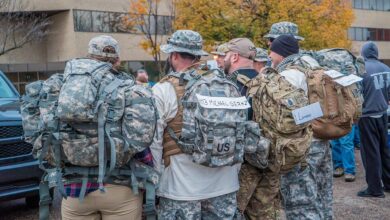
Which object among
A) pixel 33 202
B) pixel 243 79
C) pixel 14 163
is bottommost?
pixel 33 202

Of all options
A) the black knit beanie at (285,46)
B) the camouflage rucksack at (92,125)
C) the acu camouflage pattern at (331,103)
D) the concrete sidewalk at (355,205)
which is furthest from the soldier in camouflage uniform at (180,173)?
the concrete sidewalk at (355,205)

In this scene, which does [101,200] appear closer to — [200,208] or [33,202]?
[200,208]

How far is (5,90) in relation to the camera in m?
6.82

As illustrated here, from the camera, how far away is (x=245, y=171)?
3695 millimetres

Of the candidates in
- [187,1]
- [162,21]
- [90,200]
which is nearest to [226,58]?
[90,200]

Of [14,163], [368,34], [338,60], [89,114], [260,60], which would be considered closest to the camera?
[89,114]

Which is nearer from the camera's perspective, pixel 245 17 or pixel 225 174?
pixel 225 174

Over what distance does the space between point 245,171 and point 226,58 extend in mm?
913

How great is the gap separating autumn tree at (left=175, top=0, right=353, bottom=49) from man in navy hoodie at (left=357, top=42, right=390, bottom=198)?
1262cm

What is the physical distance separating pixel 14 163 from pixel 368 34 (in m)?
45.3

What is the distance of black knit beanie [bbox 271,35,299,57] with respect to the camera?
13.5 feet

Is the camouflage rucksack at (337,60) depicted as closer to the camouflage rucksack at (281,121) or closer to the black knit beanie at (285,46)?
the black knit beanie at (285,46)

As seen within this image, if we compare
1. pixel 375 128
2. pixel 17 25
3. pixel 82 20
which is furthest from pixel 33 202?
pixel 82 20

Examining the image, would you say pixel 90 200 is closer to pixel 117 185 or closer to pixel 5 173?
pixel 117 185
